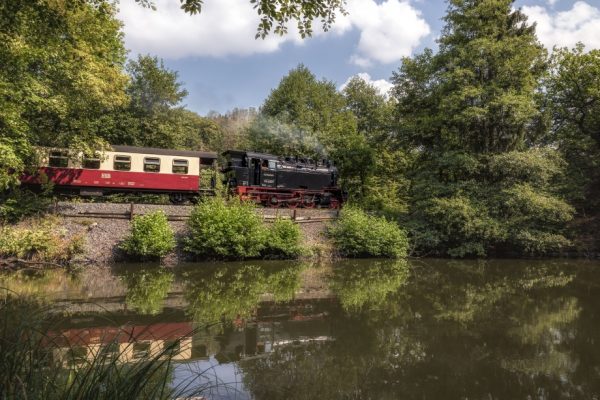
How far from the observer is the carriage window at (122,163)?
16.8 meters

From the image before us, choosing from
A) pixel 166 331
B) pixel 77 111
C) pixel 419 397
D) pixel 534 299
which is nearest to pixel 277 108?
pixel 77 111

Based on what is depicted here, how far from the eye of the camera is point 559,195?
19.1 metres

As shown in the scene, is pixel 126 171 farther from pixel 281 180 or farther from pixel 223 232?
pixel 281 180

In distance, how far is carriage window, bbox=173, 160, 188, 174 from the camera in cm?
1770

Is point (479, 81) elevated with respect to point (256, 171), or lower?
elevated

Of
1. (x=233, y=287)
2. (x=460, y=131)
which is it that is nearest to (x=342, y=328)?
(x=233, y=287)

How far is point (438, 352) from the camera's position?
6.55 meters

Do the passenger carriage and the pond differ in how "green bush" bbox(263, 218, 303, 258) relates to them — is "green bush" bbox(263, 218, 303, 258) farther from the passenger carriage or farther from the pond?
the passenger carriage

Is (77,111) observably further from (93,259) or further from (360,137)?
(360,137)

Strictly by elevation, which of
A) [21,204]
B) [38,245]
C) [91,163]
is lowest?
[38,245]

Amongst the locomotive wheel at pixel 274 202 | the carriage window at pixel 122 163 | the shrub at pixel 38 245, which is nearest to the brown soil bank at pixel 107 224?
the shrub at pixel 38 245

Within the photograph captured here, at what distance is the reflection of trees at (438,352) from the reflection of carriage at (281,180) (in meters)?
8.90

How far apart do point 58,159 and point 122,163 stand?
7.33 ft

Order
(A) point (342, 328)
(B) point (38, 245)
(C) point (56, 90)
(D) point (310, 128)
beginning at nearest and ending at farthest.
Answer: (A) point (342, 328) < (B) point (38, 245) < (C) point (56, 90) < (D) point (310, 128)
